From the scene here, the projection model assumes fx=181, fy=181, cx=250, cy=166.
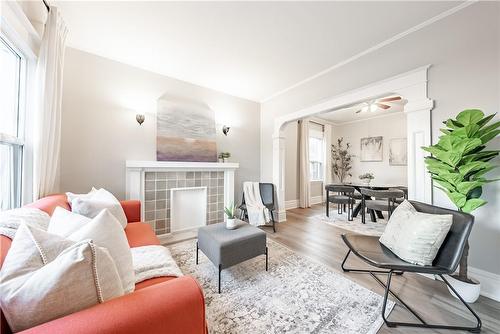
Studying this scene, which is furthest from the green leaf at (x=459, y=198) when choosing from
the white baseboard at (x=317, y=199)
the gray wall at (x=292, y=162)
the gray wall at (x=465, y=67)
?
the white baseboard at (x=317, y=199)

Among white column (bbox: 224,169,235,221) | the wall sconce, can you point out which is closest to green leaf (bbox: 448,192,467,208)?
white column (bbox: 224,169,235,221)

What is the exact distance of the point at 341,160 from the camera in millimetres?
6094

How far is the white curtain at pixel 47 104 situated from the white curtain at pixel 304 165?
467 cm

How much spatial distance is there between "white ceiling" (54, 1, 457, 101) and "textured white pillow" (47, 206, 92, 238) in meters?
1.99

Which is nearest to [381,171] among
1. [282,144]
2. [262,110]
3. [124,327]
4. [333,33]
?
[282,144]

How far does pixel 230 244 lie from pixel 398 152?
5.53 metres

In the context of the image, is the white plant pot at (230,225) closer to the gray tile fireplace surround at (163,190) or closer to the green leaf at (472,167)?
the gray tile fireplace surround at (163,190)

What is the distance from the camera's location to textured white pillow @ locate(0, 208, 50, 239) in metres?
0.86

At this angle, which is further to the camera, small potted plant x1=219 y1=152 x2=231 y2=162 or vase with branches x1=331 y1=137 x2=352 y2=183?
vase with branches x1=331 y1=137 x2=352 y2=183

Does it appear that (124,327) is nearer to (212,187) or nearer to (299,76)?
(212,187)

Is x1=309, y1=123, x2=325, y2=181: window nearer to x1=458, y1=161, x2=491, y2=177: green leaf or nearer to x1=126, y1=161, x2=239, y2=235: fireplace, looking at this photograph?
x1=126, y1=161, x2=239, y2=235: fireplace

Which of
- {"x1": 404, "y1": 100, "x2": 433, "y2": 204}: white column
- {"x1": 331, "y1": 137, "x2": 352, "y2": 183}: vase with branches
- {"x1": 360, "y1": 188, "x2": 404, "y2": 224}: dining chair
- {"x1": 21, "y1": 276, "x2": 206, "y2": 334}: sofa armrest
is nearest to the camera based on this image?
{"x1": 21, "y1": 276, "x2": 206, "y2": 334}: sofa armrest

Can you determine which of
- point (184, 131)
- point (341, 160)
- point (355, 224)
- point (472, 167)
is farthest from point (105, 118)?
point (341, 160)

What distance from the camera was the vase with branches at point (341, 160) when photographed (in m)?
6.00
